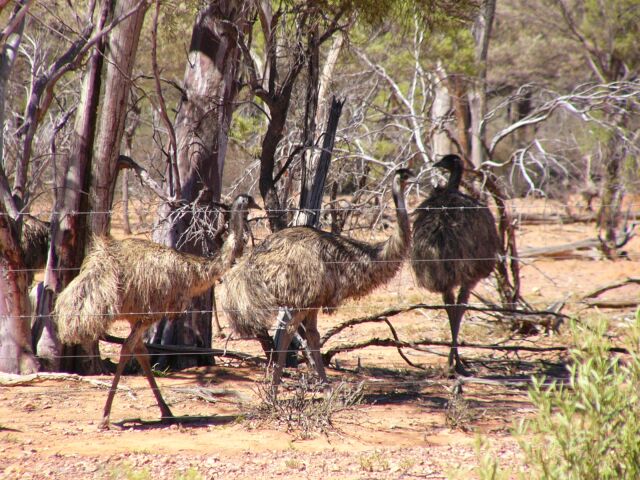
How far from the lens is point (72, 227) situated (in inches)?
285

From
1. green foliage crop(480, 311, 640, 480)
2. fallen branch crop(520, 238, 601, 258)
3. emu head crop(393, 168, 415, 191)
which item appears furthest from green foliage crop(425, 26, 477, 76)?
green foliage crop(480, 311, 640, 480)

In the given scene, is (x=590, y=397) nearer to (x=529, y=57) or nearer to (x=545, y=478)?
(x=545, y=478)

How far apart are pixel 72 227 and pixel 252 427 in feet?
8.86

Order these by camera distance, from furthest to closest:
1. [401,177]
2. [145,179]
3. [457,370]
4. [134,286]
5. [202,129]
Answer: [202,129] < [457,370] < [145,179] < [401,177] < [134,286]

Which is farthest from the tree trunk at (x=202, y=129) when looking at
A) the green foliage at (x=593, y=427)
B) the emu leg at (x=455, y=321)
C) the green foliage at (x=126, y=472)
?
the green foliage at (x=593, y=427)

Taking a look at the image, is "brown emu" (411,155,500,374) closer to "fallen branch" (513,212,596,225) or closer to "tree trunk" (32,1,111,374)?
"tree trunk" (32,1,111,374)

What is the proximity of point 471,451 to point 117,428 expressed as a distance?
8.43 ft

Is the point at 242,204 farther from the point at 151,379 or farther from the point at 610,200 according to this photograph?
the point at 610,200

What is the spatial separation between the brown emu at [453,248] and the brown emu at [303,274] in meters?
0.95

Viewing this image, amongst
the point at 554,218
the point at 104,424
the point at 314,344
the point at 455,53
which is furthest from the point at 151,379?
the point at 554,218

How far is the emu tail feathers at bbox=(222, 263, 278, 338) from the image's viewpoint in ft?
20.3

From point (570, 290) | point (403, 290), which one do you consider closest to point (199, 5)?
point (403, 290)

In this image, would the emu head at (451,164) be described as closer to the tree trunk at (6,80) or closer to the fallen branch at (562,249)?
the tree trunk at (6,80)

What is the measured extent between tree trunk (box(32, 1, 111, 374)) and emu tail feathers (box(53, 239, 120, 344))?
1.66 m
